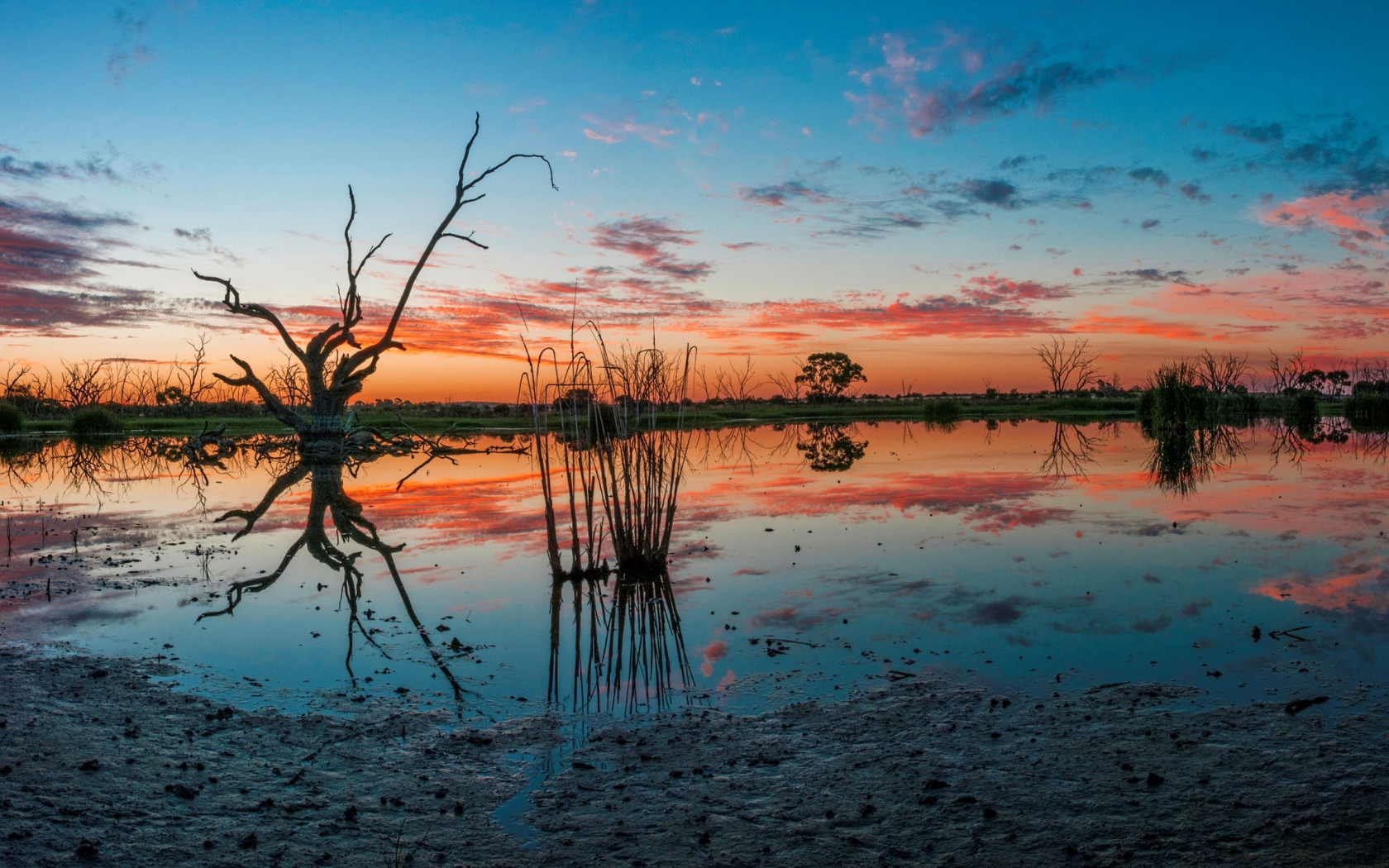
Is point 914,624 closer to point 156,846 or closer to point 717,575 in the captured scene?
point 717,575

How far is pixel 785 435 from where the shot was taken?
36.6 m

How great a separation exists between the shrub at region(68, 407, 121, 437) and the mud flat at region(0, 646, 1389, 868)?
45320 millimetres

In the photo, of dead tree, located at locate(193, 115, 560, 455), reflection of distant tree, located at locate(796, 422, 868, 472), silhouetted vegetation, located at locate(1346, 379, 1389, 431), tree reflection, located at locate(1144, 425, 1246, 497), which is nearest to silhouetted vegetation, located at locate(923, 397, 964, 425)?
reflection of distant tree, located at locate(796, 422, 868, 472)

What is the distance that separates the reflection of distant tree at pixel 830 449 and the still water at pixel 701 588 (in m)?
5.15

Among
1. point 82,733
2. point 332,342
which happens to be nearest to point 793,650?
point 82,733

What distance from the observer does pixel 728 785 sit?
3.58 meters

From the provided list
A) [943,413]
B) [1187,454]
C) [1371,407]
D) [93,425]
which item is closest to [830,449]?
[1187,454]

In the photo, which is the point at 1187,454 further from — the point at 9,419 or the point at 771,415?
the point at 9,419

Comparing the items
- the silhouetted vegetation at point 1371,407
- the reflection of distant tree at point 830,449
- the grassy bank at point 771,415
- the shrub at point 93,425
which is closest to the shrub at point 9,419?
the grassy bank at point 771,415

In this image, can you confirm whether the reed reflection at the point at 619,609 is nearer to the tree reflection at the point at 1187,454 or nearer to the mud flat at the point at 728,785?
the mud flat at the point at 728,785

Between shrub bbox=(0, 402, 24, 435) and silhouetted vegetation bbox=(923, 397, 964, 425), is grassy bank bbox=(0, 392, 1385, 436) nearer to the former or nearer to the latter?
silhouetted vegetation bbox=(923, 397, 964, 425)

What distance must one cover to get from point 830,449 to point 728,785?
23672mm

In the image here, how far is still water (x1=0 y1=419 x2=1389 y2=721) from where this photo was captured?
5.09 m

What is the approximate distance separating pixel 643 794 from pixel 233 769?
197cm
